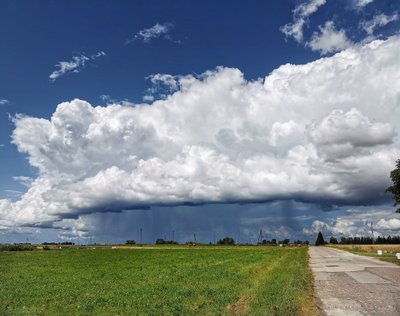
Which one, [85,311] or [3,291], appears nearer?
[85,311]

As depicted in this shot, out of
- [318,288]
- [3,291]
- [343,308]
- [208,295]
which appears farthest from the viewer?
[3,291]

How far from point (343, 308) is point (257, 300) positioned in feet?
10.1

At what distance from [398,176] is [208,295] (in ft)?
114

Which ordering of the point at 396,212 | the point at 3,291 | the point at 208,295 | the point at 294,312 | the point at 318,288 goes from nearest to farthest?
the point at 294,312 < the point at 208,295 < the point at 318,288 < the point at 3,291 < the point at 396,212

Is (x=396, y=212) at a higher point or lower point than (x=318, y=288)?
higher

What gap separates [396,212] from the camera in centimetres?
4662

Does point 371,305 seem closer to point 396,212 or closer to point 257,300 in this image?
point 257,300

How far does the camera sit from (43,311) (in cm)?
1683

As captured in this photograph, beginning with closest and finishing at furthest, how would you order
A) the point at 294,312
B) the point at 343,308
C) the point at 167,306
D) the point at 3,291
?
the point at 294,312 < the point at 343,308 < the point at 167,306 < the point at 3,291

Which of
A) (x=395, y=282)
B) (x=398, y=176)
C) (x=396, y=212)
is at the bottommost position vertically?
(x=395, y=282)

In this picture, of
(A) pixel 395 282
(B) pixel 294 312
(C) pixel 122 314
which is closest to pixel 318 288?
(A) pixel 395 282

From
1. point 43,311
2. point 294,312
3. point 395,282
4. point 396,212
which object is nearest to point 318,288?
point 395,282

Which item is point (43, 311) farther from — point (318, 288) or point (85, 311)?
point (318, 288)

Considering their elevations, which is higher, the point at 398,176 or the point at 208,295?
the point at 398,176
